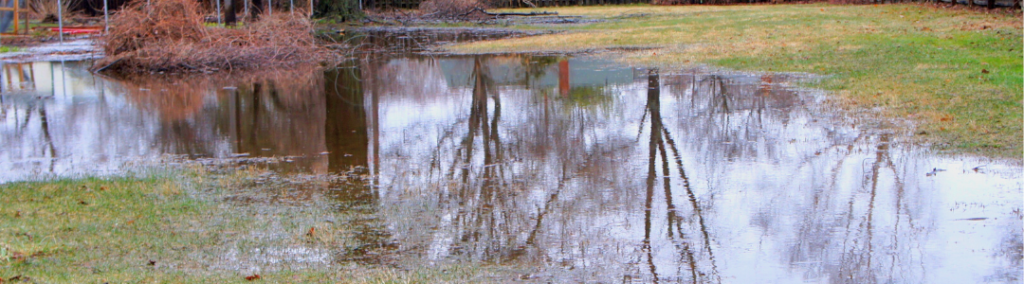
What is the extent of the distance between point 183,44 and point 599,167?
463 inches

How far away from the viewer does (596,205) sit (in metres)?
6.41

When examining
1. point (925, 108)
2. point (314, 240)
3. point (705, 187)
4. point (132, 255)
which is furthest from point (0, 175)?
point (925, 108)

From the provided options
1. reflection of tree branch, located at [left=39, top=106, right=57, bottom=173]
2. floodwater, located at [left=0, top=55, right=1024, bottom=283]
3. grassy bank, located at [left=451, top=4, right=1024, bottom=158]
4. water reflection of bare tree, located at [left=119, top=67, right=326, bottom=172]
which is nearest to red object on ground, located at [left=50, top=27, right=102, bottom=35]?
grassy bank, located at [left=451, top=4, right=1024, bottom=158]

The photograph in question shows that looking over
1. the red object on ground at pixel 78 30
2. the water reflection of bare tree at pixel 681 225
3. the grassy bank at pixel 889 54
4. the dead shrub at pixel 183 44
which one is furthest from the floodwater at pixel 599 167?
the red object on ground at pixel 78 30

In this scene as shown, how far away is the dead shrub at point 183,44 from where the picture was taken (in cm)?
1678

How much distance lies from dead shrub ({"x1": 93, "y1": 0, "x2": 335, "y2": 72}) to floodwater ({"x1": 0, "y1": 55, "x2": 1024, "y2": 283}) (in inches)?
106

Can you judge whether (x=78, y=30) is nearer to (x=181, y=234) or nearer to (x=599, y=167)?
(x=599, y=167)

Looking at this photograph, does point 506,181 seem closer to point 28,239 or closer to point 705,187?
point 705,187

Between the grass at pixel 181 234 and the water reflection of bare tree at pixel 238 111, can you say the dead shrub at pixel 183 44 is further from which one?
the grass at pixel 181 234

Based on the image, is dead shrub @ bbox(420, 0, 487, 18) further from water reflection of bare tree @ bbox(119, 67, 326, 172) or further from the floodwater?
the floodwater

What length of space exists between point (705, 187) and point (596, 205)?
95 centimetres

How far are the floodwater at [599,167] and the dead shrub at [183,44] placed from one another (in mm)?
2684

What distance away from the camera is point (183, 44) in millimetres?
→ 17016

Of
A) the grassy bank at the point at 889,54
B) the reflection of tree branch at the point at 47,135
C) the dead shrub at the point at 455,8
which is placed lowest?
the reflection of tree branch at the point at 47,135
